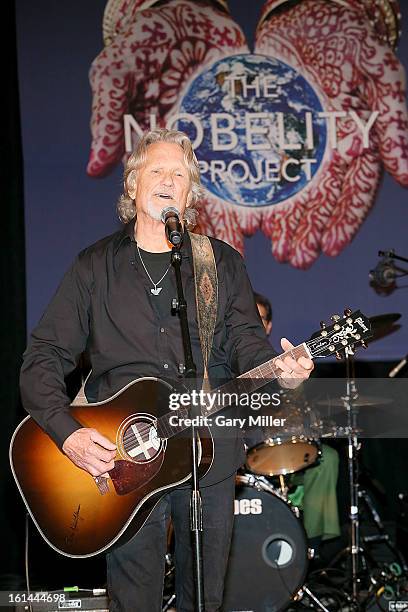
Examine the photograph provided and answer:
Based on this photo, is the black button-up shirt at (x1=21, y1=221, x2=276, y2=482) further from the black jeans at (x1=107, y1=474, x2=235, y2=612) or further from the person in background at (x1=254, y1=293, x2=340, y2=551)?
the person in background at (x1=254, y1=293, x2=340, y2=551)

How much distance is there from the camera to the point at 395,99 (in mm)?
5996

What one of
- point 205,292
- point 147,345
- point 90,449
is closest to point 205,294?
point 205,292

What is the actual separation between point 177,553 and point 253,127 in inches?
140

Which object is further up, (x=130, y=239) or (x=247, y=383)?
(x=130, y=239)

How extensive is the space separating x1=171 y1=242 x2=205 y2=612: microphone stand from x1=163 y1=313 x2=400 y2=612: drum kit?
187cm

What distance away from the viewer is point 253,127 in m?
5.98

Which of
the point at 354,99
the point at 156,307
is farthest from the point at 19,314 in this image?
the point at 156,307

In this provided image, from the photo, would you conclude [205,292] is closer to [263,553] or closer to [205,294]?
[205,294]

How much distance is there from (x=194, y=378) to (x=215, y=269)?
61 cm

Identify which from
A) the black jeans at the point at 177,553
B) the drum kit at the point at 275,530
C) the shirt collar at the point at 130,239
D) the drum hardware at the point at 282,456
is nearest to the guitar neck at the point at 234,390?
the black jeans at the point at 177,553

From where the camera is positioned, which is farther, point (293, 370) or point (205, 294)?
Answer: point (205, 294)

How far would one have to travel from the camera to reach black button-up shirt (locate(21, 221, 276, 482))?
3.06 metres

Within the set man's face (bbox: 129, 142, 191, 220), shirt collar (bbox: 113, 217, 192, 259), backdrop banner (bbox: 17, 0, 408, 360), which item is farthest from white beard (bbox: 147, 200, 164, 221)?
backdrop banner (bbox: 17, 0, 408, 360)

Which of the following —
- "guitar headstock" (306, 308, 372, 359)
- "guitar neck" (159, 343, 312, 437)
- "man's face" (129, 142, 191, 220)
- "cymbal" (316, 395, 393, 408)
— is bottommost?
"cymbal" (316, 395, 393, 408)
